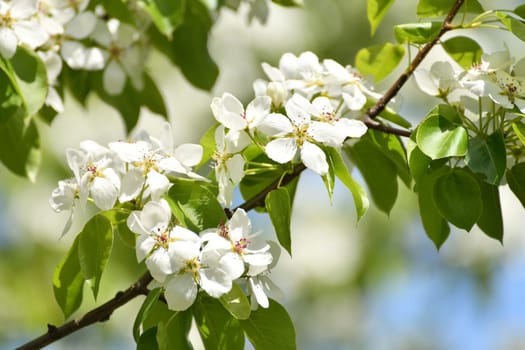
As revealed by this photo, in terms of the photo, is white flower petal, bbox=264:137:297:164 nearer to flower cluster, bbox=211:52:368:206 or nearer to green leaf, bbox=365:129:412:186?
flower cluster, bbox=211:52:368:206

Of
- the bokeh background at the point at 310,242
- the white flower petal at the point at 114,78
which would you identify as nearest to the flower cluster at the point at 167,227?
the white flower petal at the point at 114,78

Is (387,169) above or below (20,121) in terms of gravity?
above

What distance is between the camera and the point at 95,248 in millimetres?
1217

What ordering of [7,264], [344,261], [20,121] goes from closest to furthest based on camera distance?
[20,121] < [7,264] < [344,261]

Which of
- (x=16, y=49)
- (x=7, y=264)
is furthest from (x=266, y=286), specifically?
(x=7, y=264)

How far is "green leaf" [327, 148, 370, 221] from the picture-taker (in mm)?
1250

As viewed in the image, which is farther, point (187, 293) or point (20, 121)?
point (20, 121)

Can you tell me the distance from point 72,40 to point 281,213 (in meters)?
0.76

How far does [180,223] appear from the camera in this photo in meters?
1.20

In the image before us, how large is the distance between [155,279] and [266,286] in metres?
0.15

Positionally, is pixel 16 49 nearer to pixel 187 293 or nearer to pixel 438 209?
pixel 187 293

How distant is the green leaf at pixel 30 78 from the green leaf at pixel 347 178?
1.57 ft

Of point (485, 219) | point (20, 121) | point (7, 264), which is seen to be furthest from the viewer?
point (7, 264)

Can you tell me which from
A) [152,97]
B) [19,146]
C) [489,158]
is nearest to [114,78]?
[152,97]
